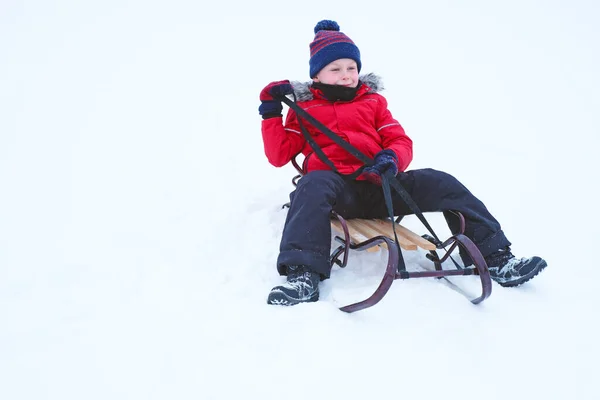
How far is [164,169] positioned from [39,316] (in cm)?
258

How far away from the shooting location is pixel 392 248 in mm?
2195

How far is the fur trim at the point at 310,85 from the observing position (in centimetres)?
320

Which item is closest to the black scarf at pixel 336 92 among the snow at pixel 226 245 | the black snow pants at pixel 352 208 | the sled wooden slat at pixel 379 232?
the snow at pixel 226 245

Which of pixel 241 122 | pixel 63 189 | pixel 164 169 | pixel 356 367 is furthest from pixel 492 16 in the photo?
pixel 356 367

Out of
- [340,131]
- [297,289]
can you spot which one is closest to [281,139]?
[340,131]

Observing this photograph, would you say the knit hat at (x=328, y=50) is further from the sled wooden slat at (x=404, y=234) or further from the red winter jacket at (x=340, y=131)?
the sled wooden slat at (x=404, y=234)

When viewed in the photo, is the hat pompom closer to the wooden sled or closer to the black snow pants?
the black snow pants

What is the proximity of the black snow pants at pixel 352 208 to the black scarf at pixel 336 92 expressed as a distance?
0.61 meters

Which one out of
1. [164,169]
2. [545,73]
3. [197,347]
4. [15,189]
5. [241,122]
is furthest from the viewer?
[545,73]

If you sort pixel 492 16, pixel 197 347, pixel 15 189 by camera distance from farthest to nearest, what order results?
pixel 492 16
pixel 15 189
pixel 197 347

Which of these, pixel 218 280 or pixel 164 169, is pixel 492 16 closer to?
pixel 164 169

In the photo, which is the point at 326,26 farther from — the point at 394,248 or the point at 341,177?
the point at 394,248

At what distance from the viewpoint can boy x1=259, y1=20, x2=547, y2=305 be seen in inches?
95.7

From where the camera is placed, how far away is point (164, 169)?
471 centimetres
